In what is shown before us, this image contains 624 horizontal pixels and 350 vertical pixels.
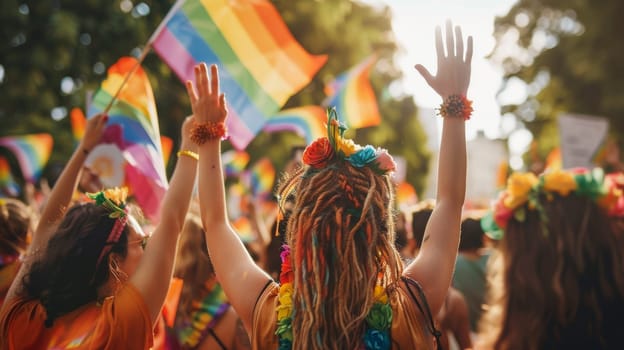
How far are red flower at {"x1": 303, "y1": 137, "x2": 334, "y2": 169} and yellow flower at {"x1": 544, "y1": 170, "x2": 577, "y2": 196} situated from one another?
1.15m

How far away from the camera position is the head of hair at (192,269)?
10.4 ft

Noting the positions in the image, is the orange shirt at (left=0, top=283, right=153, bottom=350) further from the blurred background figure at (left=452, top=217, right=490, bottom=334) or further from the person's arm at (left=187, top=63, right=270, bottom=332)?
the blurred background figure at (left=452, top=217, right=490, bottom=334)

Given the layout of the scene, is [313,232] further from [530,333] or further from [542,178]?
[542,178]

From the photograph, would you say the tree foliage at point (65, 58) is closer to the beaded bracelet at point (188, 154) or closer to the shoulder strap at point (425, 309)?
the beaded bracelet at point (188, 154)

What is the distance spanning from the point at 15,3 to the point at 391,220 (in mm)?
10800

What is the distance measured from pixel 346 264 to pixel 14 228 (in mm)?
2265

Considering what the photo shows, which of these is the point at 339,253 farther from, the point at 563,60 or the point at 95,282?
the point at 563,60

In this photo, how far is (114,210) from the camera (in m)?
2.26

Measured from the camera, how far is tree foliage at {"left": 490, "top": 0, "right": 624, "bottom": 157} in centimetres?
1623

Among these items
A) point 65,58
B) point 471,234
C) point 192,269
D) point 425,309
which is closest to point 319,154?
point 425,309

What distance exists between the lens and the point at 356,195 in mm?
1833

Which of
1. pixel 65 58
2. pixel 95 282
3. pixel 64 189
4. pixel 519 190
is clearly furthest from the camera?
pixel 65 58

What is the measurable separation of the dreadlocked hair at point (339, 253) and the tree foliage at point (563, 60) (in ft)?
52.4

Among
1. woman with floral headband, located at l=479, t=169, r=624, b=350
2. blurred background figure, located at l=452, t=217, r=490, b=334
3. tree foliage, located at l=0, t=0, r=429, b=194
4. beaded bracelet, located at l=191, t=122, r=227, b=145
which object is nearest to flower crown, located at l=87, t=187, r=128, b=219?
beaded bracelet, located at l=191, t=122, r=227, b=145
